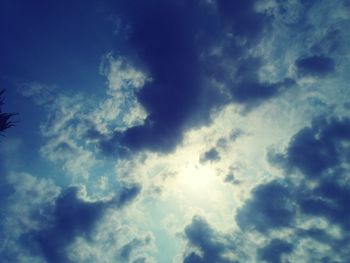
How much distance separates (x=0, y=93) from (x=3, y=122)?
145 inches

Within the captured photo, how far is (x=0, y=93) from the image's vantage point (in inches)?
1287

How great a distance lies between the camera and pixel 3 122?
3472 centimetres
